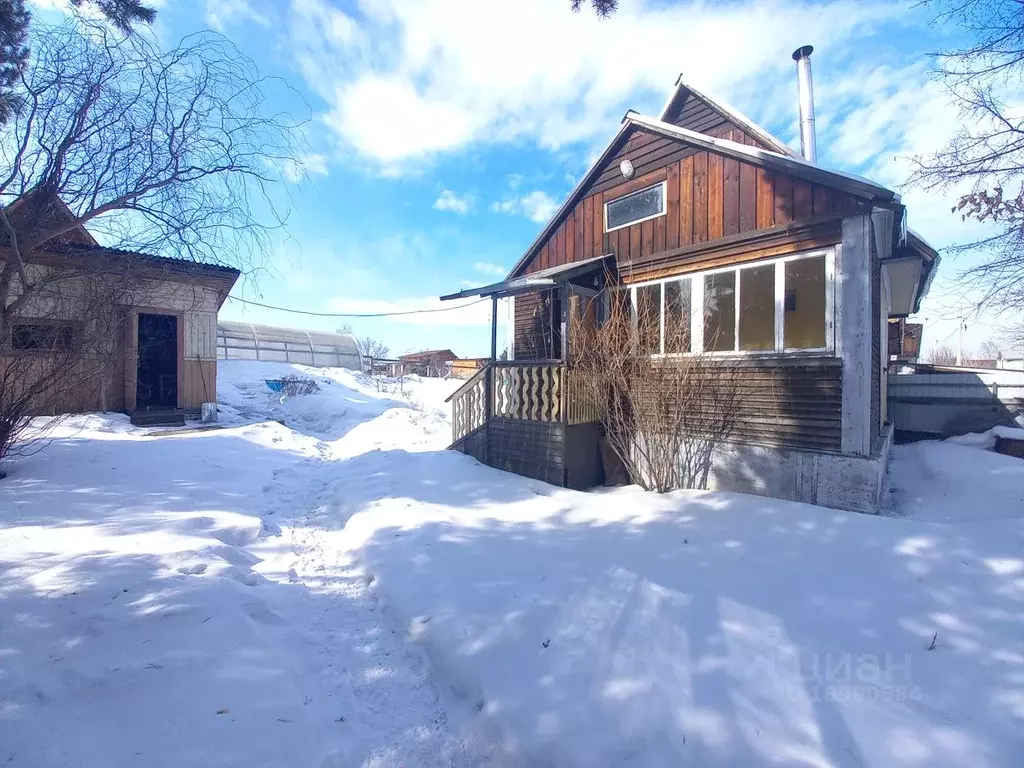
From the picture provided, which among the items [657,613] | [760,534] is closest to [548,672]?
[657,613]

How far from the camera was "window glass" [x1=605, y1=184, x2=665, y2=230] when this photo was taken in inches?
304

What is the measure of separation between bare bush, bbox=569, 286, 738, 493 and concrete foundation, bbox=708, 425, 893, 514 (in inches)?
10.4

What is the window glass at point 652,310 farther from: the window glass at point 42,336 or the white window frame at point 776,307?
the window glass at point 42,336

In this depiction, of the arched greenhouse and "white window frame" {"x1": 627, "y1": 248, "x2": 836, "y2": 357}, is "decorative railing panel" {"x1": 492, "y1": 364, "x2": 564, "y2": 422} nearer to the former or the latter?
"white window frame" {"x1": 627, "y1": 248, "x2": 836, "y2": 357}

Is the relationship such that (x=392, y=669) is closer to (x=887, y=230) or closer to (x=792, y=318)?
(x=792, y=318)

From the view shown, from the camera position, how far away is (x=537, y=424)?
23.5 feet

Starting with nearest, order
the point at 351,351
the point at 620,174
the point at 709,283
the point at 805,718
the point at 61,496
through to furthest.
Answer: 1. the point at 805,718
2. the point at 61,496
3. the point at 709,283
4. the point at 620,174
5. the point at 351,351

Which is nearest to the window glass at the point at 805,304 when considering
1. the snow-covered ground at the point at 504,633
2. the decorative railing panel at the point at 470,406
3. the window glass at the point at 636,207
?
the snow-covered ground at the point at 504,633

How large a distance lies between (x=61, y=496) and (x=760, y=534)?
747cm

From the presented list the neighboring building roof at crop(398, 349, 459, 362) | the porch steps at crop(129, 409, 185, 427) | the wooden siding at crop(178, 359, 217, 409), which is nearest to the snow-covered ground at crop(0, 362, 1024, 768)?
the porch steps at crop(129, 409, 185, 427)

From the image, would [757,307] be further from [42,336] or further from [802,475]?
[42,336]

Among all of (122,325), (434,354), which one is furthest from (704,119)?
(434,354)

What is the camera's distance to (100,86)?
4965mm

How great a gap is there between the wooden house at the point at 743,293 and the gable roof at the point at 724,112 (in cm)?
6
